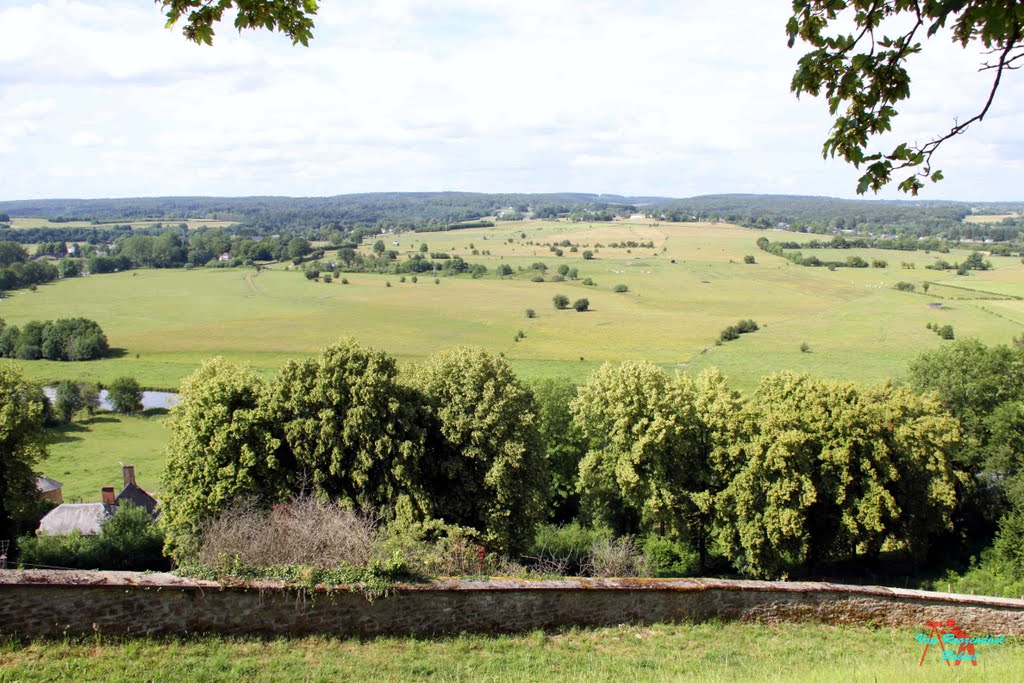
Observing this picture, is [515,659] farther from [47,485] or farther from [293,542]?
[47,485]

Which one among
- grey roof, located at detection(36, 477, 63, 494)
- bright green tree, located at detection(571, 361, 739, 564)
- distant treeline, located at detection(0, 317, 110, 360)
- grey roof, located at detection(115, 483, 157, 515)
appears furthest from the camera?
distant treeline, located at detection(0, 317, 110, 360)

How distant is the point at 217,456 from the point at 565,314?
67214 millimetres

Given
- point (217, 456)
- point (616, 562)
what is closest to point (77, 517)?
point (217, 456)

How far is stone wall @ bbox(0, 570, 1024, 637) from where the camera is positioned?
1066 centimetres

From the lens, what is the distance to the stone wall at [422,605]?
10656 mm

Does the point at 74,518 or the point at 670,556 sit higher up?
the point at 74,518

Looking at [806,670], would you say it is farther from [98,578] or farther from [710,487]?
[710,487]

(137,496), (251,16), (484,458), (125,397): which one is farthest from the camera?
(125,397)

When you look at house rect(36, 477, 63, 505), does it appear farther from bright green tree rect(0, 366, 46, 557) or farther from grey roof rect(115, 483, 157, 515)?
bright green tree rect(0, 366, 46, 557)

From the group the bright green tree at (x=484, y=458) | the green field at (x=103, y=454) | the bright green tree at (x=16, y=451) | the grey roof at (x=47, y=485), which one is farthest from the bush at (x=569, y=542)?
the grey roof at (x=47, y=485)

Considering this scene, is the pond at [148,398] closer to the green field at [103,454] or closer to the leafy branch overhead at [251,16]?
the green field at [103,454]

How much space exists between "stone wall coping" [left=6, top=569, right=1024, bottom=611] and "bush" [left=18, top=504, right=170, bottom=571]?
39.0 ft

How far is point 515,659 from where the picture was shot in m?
11.5

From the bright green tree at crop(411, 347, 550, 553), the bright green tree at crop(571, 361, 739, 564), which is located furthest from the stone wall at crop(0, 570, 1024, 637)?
the bright green tree at crop(571, 361, 739, 564)
